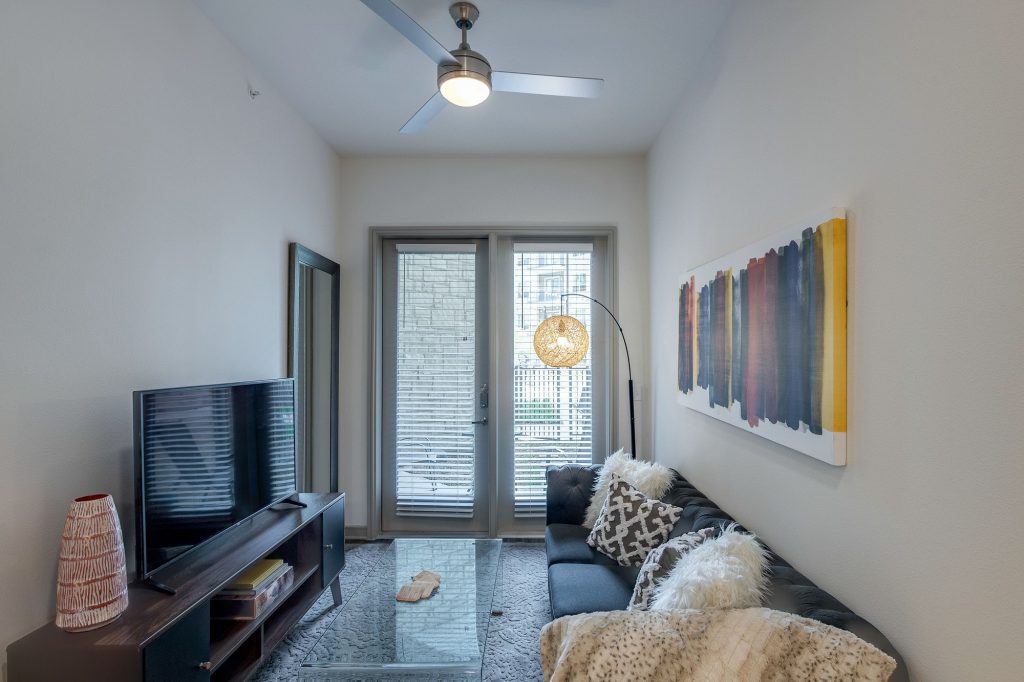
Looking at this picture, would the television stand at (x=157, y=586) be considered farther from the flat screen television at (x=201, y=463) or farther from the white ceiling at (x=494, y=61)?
the white ceiling at (x=494, y=61)

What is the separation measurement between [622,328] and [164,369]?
292 centimetres

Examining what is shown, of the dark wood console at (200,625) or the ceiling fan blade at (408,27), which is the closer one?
the dark wood console at (200,625)

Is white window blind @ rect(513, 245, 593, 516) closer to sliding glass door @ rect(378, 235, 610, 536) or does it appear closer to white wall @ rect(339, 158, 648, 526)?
sliding glass door @ rect(378, 235, 610, 536)

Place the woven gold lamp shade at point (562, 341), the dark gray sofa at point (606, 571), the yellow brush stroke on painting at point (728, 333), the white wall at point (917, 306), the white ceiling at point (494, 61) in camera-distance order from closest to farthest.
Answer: the white wall at point (917, 306) < the dark gray sofa at point (606, 571) < the yellow brush stroke on painting at point (728, 333) < the white ceiling at point (494, 61) < the woven gold lamp shade at point (562, 341)

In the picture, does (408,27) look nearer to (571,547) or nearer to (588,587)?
(588,587)

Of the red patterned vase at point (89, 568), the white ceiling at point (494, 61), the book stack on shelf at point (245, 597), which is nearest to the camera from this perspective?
the red patterned vase at point (89, 568)

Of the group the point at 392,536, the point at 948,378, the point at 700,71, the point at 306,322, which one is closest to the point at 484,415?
the point at 392,536

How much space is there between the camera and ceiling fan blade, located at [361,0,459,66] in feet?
5.27

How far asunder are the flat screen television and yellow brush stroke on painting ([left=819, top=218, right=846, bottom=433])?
2114 mm

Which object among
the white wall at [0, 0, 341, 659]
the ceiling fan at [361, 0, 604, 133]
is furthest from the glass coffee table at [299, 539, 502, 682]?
the ceiling fan at [361, 0, 604, 133]

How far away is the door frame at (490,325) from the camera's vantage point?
3.73 m

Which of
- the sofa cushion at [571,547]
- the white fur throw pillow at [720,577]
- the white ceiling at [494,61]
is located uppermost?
the white ceiling at [494,61]

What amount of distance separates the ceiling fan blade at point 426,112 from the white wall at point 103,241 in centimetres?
88

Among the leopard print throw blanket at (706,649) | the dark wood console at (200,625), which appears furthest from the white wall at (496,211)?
the leopard print throw blanket at (706,649)
